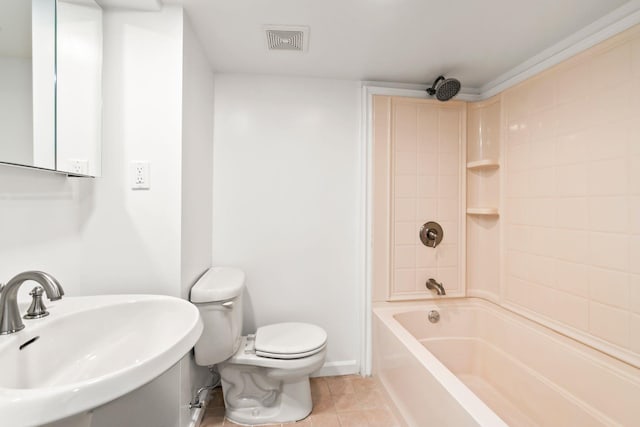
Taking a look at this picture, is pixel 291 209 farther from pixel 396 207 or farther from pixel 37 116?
pixel 37 116

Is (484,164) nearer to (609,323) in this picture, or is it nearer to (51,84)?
(609,323)

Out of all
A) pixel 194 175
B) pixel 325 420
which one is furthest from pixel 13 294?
pixel 325 420

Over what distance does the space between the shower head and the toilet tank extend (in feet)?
5.73

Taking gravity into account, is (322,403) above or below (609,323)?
below

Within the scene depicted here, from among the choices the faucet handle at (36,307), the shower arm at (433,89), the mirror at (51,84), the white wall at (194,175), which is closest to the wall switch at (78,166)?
the mirror at (51,84)

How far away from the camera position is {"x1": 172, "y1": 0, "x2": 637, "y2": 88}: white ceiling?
4.23 ft

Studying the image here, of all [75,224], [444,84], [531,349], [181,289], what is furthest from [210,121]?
[531,349]

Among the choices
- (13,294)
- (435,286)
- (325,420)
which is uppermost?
(13,294)

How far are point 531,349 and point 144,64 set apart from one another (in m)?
2.52

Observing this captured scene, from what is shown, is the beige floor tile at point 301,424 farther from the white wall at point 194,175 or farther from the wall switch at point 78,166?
the wall switch at point 78,166

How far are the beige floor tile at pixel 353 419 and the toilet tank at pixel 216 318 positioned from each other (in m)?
0.73

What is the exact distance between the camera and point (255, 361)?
58.6 inches

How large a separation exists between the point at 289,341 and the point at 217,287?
520 millimetres

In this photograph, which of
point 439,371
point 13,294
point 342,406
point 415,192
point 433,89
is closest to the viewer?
point 13,294
